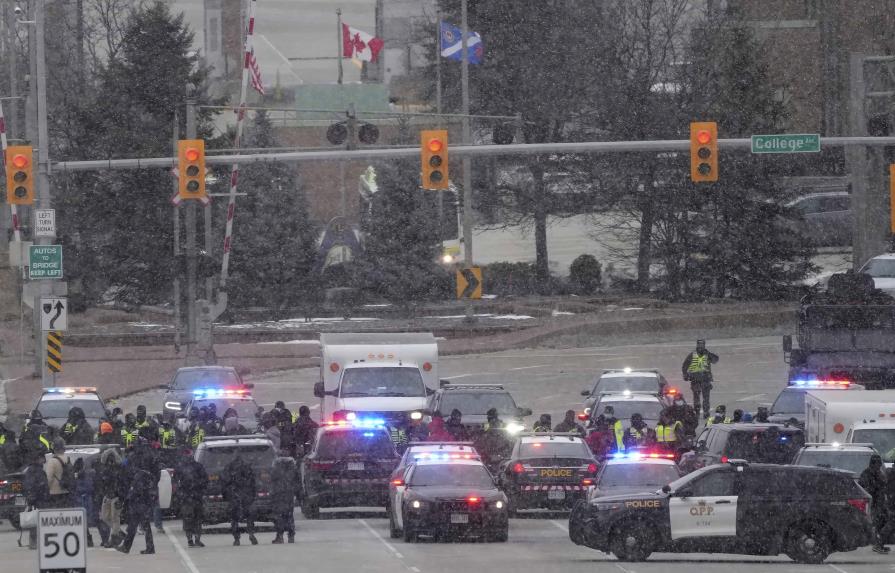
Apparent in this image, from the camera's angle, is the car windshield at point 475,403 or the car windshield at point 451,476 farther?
the car windshield at point 475,403

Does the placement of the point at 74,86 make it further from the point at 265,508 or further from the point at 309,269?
the point at 265,508

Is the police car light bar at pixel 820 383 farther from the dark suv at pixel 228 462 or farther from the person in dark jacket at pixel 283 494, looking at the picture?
the person in dark jacket at pixel 283 494

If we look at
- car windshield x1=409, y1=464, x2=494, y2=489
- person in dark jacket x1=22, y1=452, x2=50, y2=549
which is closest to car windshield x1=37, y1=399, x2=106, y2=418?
person in dark jacket x1=22, y1=452, x2=50, y2=549

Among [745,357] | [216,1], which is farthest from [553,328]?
[216,1]

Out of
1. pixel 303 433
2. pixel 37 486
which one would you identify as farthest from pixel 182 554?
pixel 303 433

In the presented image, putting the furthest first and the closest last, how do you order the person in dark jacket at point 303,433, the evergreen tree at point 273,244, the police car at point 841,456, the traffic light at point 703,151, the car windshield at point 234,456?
the evergreen tree at point 273,244 → the traffic light at point 703,151 → the person in dark jacket at point 303,433 → the car windshield at point 234,456 → the police car at point 841,456

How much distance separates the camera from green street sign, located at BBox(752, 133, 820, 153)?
32000mm

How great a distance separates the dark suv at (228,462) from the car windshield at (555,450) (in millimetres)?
3846

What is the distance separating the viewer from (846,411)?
80.2 feet

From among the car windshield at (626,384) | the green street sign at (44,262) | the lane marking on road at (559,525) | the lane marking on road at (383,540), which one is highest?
the green street sign at (44,262)

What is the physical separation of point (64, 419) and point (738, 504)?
14.9m

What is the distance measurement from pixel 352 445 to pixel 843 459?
7272mm

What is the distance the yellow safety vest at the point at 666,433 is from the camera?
2619 centimetres

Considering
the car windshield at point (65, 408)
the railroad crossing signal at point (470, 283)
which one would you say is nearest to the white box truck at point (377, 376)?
the car windshield at point (65, 408)
